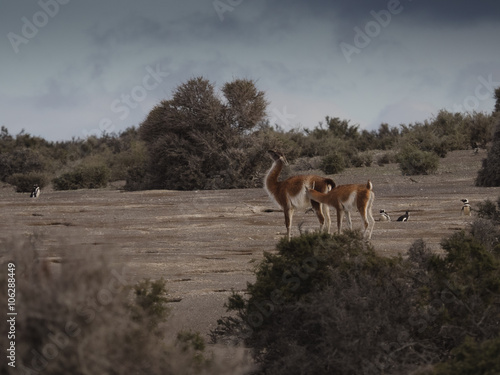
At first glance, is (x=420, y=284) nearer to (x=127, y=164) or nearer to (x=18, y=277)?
(x=18, y=277)

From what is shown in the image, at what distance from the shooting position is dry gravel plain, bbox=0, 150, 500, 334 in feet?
39.6

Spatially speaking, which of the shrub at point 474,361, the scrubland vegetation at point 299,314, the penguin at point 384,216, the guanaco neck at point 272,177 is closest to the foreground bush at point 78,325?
the scrubland vegetation at point 299,314

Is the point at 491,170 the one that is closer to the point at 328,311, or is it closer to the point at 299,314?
the point at 299,314

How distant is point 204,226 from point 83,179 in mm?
18910

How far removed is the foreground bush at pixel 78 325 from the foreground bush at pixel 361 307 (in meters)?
2.44

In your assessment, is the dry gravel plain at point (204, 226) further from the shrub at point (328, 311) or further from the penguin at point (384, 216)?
the shrub at point (328, 311)

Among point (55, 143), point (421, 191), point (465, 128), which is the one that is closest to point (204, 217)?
point (421, 191)

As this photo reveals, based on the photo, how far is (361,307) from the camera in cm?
716

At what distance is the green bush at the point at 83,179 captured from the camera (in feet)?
117

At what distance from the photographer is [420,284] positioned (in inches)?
328

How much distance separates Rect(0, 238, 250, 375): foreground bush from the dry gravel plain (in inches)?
166

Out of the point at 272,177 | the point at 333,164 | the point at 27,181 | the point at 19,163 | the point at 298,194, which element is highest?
the point at 19,163

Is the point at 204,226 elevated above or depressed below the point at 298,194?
below

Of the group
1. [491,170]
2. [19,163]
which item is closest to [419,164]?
[491,170]
